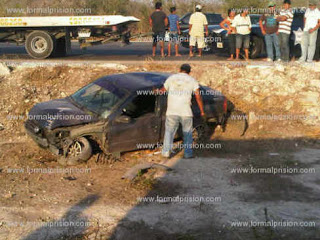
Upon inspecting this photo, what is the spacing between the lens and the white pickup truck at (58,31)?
42.3 ft

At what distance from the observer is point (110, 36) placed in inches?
528

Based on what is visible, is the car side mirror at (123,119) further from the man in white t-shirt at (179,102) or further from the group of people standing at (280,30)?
the group of people standing at (280,30)

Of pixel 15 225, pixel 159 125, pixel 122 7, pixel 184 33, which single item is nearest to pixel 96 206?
pixel 15 225

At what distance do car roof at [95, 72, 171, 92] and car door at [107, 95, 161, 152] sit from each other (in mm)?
255

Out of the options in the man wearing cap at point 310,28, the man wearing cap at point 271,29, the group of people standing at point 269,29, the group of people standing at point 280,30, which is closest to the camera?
the man wearing cap at point 310,28

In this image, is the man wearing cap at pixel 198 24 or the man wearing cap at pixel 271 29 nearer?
the man wearing cap at pixel 271 29

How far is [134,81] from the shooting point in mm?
8266

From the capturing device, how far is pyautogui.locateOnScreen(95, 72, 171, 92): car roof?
26.3ft

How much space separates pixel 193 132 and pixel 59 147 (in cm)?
282

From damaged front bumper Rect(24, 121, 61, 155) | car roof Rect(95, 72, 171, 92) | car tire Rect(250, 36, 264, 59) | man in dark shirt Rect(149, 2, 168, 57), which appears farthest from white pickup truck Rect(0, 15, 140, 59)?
damaged front bumper Rect(24, 121, 61, 155)

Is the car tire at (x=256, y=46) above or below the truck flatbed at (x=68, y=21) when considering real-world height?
below

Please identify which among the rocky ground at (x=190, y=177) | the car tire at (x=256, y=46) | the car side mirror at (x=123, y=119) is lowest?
the rocky ground at (x=190, y=177)

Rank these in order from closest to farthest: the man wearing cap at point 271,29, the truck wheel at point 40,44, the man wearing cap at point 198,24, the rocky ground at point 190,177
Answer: the rocky ground at point 190,177 → the man wearing cap at point 271,29 → the man wearing cap at point 198,24 → the truck wheel at point 40,44

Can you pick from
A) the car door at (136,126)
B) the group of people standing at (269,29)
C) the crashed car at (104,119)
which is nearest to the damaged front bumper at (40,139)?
the crashed car at (104,119)
